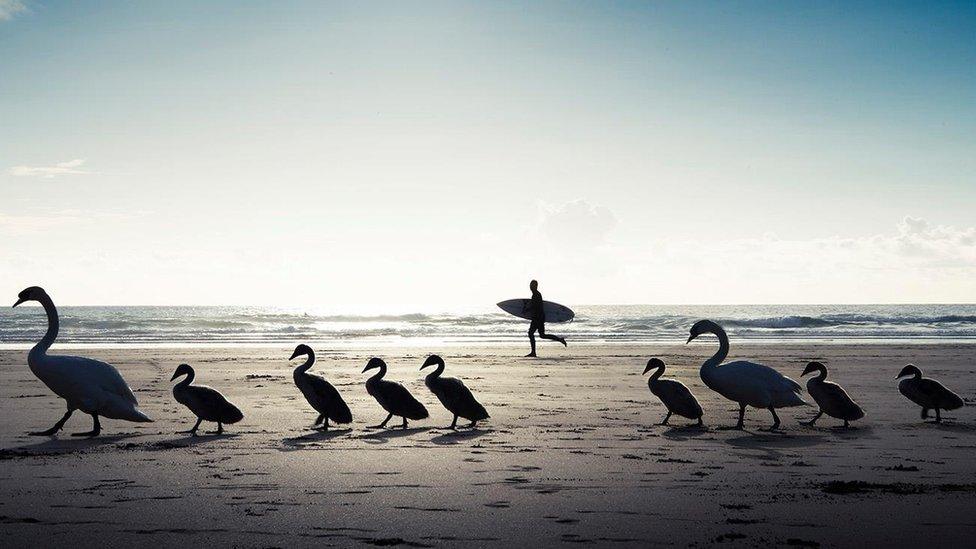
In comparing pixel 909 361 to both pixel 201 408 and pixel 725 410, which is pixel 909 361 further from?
pixel 201 408

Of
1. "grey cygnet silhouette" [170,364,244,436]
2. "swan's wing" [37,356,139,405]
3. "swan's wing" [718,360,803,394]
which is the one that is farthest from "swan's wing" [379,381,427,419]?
"swan's wing" [718,360,803,394]

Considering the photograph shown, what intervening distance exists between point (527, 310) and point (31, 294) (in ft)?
53.9

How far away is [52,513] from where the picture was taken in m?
5.31

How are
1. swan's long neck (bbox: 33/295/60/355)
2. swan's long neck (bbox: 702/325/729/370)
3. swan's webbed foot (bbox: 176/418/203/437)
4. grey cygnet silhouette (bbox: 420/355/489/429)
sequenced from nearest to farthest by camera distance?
swan's webbed foot (bbox: 176/418/203/437), swan's long neck (bbox: 33/295/60/355), grey cygnet silhouette (bbox: 420/355/489/429), swan's long neck (bbox: 702/325/729/370)

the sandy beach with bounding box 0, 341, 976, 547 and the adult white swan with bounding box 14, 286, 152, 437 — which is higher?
the adult white swan with bounding box 14, 286, 152, 437

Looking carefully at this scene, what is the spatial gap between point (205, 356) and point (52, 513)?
702 inches

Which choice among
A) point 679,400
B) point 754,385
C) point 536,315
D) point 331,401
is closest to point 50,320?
point 331,401

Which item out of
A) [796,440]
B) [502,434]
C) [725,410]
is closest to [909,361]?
[725,410]

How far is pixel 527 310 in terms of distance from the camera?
2473 cm

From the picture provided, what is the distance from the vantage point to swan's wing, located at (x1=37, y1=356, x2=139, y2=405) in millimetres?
8602

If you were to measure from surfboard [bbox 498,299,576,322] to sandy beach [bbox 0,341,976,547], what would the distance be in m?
12.7

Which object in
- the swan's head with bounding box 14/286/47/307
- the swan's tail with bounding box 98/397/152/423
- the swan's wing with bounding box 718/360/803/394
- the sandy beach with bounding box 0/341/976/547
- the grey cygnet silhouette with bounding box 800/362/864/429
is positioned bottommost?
the sandy beach with bounding box 0/341/976/547

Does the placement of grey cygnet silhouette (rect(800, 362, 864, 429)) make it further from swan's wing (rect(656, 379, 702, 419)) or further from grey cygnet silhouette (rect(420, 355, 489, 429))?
grey cygnet silhouette (rect(420, 355, 489, 429))

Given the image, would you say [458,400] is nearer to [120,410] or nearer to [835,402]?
[120,410]
